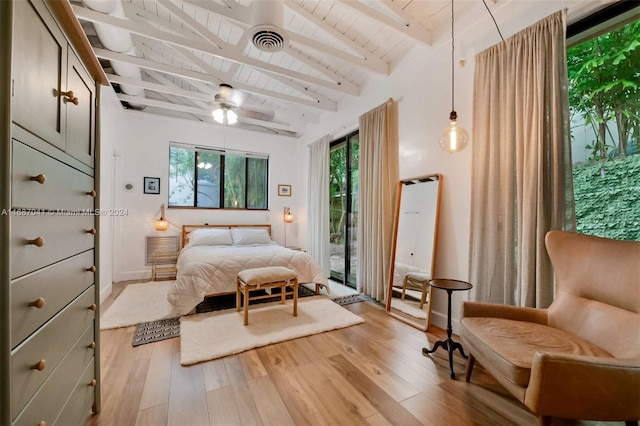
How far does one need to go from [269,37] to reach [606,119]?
2479mm

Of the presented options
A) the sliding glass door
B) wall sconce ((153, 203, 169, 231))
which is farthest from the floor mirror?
wall sconce ((153, 203, 169, 231))

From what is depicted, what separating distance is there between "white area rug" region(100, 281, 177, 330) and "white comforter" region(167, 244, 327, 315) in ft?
0.72

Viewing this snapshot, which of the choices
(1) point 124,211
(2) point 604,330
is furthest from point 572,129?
(1) point 124,211

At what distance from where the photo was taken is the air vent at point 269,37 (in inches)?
78.2

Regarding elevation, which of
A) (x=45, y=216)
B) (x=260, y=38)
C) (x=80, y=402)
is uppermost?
(x=260, y=38)

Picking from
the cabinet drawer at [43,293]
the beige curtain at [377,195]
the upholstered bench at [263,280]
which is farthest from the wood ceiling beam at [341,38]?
the cabinet drawer at [43,293]

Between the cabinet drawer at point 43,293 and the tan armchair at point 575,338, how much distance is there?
1909 millimetres

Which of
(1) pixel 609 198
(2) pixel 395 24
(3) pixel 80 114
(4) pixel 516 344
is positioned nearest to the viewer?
(3) pixel 80 114

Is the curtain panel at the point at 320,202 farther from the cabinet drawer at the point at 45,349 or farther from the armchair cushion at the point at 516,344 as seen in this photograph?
the cabinet drawer at the point at 45,349

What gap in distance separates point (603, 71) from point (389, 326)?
8.62 feet

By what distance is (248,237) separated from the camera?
4605 mm

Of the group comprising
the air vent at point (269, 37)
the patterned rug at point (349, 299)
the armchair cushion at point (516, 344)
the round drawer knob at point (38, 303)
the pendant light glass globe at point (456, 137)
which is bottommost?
the patterned rug at point (349, 299)

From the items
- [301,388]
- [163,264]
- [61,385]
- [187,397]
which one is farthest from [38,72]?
[163,264]

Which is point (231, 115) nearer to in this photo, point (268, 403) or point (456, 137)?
point (456, 137)
